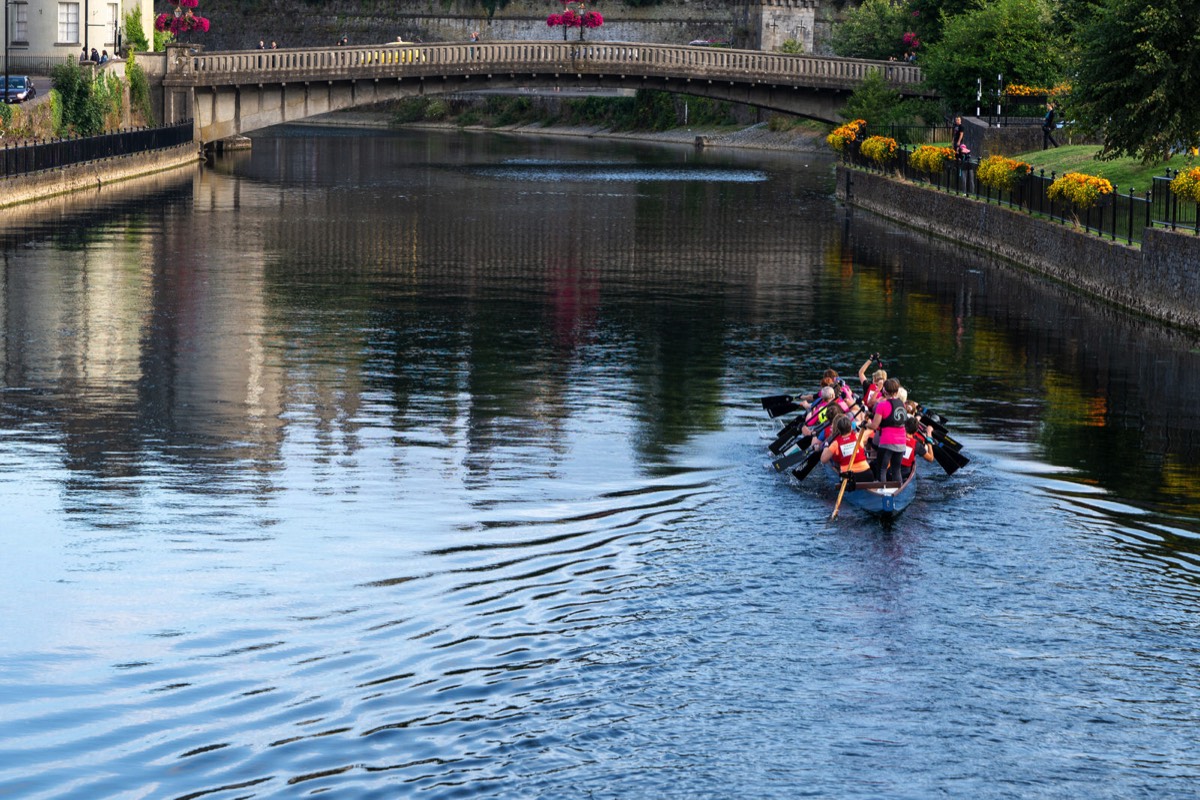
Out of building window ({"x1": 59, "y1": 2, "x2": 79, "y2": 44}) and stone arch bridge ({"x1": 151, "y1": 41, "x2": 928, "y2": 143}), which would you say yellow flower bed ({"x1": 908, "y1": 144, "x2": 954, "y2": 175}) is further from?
building window ({"x1": 59, "y1": 2, "x2": 79, "y2": 44})

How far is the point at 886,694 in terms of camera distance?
18031 millimetres

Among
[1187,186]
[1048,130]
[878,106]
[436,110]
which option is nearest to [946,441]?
[1187,186]

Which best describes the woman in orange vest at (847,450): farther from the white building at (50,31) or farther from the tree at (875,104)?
the white building at (50,31)

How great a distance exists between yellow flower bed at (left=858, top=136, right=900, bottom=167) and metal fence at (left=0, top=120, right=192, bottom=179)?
31748 mm

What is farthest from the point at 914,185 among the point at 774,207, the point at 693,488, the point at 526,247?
the point at 693,488

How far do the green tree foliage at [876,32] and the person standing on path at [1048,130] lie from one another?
133 feet

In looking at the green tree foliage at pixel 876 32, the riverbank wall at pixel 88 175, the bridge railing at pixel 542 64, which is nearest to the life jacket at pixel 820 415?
the riverbank wall at pixel 88 175

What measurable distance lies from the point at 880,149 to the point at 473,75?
35104 mm

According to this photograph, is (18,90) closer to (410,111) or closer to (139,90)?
(139,90)

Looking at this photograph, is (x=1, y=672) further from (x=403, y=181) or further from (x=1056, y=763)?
(x=403, y=181)

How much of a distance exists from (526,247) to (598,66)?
151 feet

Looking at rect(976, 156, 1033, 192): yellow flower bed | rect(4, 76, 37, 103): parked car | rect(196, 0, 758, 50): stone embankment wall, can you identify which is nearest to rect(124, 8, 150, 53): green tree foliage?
rect(4, 76, 37, 103): parked car

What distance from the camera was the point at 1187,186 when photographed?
4144 cm

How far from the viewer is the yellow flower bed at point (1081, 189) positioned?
48.0m
